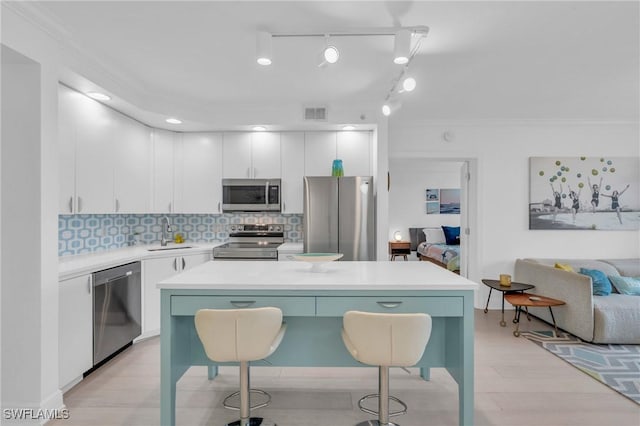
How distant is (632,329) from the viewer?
3.50 meters

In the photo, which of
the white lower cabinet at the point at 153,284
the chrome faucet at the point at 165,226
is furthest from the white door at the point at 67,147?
the chrome faucet at the point at 165,226

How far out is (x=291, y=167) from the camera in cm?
439

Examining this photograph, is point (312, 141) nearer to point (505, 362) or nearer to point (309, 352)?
point (309, 352)

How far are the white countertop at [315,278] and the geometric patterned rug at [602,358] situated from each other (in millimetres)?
1751

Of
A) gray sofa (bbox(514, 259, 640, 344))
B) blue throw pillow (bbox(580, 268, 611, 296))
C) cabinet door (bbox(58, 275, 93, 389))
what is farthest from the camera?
blue throw pillow (bbox(580, 268, 611, 296))

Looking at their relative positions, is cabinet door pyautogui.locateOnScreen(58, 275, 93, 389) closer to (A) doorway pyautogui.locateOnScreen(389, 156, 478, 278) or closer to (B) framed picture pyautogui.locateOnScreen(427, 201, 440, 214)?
(A) doorway pyautogui.locateOnScreen(389, 156, 478, 278)

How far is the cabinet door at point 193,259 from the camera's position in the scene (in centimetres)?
396

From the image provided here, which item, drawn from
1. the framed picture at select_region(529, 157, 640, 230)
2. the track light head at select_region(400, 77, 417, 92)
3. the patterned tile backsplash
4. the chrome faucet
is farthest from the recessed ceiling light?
the framed picture at select_region(529, 157, 640, 230)

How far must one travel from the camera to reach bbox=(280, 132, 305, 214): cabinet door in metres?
4.39

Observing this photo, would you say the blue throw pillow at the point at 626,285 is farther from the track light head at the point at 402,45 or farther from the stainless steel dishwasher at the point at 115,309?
the stainless steel dishwasher at the point at 115,309

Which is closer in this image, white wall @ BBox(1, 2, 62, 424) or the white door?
white wall @ BBox(1, 2, 62, 424)

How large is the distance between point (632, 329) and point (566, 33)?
2.96 metres

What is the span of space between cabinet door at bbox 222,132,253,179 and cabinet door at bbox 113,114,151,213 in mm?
902

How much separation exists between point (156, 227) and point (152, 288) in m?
1.18
